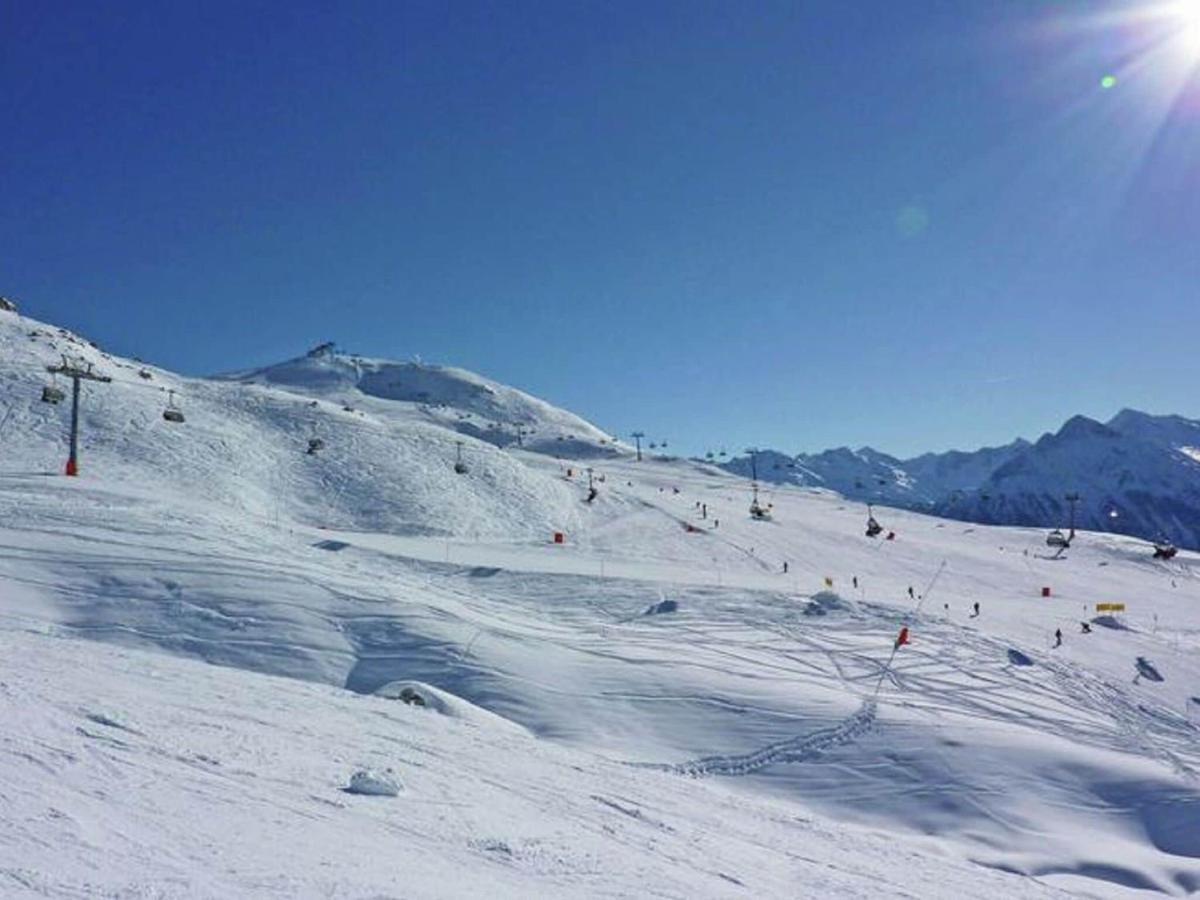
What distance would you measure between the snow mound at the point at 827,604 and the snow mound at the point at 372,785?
2527cm

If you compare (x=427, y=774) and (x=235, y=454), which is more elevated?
(x=235, y=454)

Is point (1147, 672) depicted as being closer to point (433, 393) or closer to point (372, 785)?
point (372, 785)

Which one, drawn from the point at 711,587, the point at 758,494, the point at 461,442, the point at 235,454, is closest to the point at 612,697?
the point at 711,587

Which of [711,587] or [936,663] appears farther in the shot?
[711,587]

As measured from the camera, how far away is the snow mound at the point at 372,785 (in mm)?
10602

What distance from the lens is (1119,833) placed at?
18875mm

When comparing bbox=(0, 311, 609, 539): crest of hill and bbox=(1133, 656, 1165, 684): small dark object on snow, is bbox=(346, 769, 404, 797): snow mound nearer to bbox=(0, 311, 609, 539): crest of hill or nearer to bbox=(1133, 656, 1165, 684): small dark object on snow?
bbox=(1133, 656, 1165, 684): small dark object on snow

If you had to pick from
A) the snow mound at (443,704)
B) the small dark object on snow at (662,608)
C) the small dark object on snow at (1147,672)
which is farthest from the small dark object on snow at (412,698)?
the small dark object on snow at (1147,672)

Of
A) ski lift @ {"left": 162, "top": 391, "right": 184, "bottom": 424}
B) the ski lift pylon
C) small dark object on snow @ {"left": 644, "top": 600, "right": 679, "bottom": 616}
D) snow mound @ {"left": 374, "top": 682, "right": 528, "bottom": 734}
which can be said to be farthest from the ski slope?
ski lift @ {"left": 162, "top": 391, "right": 184, "bottom": 424}

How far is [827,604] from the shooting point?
3491 cm

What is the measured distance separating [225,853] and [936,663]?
26300mm

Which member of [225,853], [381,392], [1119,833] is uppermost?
[381,392]

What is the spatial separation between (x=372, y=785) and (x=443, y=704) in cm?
852

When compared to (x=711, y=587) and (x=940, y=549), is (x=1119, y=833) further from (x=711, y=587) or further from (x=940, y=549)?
(x=940, y=549)
